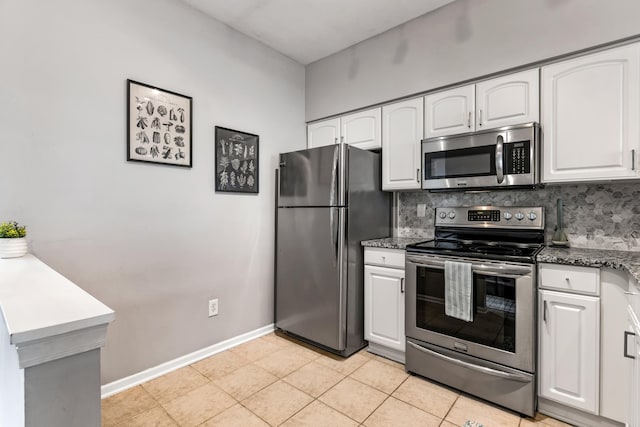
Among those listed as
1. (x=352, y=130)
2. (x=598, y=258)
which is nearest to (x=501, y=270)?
(x=598, y=258)

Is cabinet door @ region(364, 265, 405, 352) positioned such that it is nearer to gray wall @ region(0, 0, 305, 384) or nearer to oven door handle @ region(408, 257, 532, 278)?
oven door handle @ region(408, 257, 532, 278)

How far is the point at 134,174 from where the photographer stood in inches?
82.2

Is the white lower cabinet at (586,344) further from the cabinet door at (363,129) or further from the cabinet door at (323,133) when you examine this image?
the cabinet door at (323,133)

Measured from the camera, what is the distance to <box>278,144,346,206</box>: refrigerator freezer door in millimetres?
2484

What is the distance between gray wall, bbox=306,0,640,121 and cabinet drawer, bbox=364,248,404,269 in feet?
4.21

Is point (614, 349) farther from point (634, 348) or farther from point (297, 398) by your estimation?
point (297, 398)

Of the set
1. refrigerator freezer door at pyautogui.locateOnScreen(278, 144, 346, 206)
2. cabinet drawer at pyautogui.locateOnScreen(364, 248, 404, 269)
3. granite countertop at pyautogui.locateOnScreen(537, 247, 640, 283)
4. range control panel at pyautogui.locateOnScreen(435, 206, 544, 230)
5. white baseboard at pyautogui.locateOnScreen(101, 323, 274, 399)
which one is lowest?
white baseboard at pyautogui.locateOnScreen(101, 323, 274, 399)

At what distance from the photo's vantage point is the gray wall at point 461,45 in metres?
1.84

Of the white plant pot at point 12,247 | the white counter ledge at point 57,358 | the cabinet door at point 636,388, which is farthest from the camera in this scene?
the white plant pot at point 12,247

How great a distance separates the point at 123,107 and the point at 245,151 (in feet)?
3.16

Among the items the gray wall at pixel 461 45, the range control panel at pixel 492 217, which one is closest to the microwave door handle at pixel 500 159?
the range control panel at pixel 492 217

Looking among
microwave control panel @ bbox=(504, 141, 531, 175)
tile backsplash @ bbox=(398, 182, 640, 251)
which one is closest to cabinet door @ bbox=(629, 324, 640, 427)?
tile backsplash @ bbox=(398, 182, 640, 251)

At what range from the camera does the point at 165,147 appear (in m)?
2.23

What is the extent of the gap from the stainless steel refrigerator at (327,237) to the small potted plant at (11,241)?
5.73 feet
